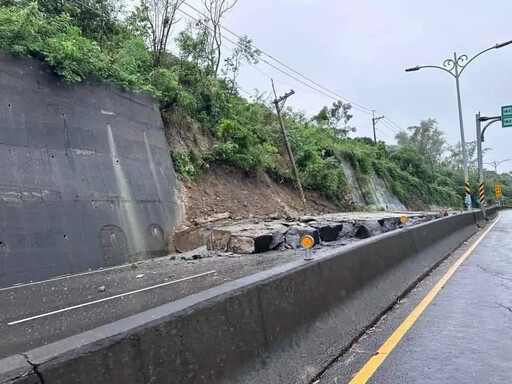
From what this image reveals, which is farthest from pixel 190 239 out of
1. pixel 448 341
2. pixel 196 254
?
pixel 448 341

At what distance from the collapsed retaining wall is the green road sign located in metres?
26.3

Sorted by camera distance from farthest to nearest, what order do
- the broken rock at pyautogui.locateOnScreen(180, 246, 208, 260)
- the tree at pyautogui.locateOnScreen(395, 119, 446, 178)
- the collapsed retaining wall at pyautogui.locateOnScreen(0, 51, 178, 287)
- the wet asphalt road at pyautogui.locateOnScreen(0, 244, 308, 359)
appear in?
the tree at pyautogui.locateOnScreen(395, 119, 446, 178) → the broken rock at pyautogui.locateOnScreen(180, 246, 208, 260) → the collapsed retaining wall at pyautogui.locateOnScreen(0, 51, 178, 287) → the wet asphalt road at pyautogui.locateOnScreen(0, 244, 308, 359)

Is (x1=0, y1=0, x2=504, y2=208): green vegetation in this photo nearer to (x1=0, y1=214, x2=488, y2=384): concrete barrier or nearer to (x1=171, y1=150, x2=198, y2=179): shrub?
(x1=171, y1=150, x2=198, y2=179): shrub

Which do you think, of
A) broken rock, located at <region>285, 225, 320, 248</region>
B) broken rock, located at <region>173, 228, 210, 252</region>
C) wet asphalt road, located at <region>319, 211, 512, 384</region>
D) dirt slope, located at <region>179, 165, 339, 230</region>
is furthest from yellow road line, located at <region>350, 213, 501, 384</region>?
dirt slope, located at <region>179, 165, 339, 230</region>

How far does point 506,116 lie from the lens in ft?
109

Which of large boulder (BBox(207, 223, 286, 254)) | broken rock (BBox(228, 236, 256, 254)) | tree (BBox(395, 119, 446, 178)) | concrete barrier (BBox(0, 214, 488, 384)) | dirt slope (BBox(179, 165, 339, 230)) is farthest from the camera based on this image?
tree (BBox(395, 119, 446, 178))

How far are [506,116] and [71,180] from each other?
30.9 metres

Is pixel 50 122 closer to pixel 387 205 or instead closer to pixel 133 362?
pixel 133 362

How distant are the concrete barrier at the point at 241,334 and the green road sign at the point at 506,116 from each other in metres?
30.7

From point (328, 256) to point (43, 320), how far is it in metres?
4.43

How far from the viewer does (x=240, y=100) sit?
34.0 metres

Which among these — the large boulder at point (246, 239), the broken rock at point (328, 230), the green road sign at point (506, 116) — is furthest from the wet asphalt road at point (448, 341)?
the green road sign at point (506, 116)

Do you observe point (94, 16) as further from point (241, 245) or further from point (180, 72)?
point (241, 245)

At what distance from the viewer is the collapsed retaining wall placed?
1179 cm
